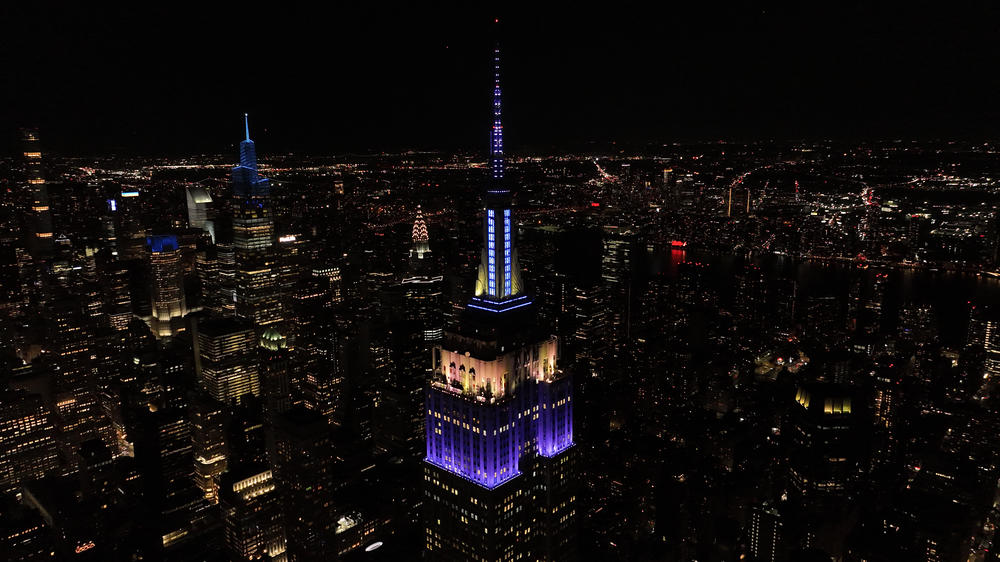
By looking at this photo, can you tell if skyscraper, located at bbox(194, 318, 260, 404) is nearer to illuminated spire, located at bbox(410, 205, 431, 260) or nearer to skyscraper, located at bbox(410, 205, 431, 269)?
skyscraper, located at bbox(410, 205, 431, 269)

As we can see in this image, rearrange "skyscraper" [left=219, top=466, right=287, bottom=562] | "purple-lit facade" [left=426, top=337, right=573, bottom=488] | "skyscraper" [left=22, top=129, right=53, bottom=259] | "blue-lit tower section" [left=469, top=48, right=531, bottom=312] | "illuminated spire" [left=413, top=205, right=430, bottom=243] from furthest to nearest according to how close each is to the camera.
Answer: "illuminated spire" [left=413, top=205, right=430, bottom=243] < "skyscraper" [left=22, top=129, right=53, bottom=259] < "skyscraper" [left=219, top=466, right=287, bottom=562] < "blue-lit tower section" [left=469, top=48, right=531, bottom=312] < "purple-lit facade" [left=426, top=337, right=573, bottom=488]

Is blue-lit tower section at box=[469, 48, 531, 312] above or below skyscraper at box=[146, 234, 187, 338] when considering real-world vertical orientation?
above

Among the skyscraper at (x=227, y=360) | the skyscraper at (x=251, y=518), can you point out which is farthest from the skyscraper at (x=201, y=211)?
the skyscraper at (x=251, y=518)

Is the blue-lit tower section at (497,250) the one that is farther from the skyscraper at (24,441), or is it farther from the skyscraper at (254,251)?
the skyscraper at (254,251)

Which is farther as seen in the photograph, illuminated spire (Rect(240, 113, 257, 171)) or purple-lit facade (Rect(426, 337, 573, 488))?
illuminated spire (Rect(240, 113, 257, 171))

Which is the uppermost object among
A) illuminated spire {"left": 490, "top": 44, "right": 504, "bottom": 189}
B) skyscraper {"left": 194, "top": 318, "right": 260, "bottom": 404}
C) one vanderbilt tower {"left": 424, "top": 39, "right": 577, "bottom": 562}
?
illuminated spire {"left": 490, "top": 44, "right": 504, "bottom": 189}

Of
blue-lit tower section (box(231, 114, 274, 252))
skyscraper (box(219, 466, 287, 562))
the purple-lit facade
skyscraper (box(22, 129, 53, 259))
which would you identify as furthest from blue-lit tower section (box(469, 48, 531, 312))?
blue-lit tower section (box(231, 114, 274, 252))
